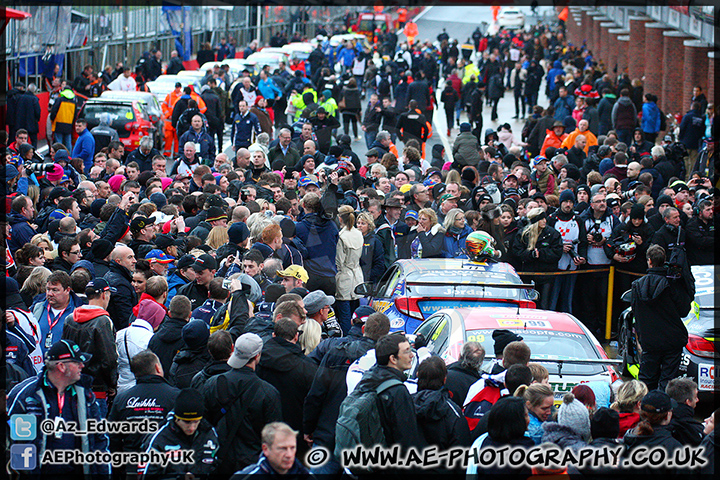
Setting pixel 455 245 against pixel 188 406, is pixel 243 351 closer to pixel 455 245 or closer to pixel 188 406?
pixel 188 406

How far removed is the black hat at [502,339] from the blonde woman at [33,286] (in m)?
4.09

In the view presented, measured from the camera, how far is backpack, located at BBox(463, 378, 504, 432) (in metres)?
6.70

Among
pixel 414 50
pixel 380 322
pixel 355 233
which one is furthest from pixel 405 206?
pixel 414 50

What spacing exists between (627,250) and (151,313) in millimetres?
6450

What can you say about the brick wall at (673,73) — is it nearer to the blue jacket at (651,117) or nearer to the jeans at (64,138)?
the blue jacket at (651,117)

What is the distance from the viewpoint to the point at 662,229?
38.2ft

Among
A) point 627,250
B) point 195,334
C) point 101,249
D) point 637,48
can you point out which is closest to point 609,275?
point 627,250

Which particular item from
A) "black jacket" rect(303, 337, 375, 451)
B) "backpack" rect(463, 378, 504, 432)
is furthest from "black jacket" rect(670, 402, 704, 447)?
"black jacket" rect(303, 337, 375, 451)

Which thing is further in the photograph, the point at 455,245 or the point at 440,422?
the point at 455,245

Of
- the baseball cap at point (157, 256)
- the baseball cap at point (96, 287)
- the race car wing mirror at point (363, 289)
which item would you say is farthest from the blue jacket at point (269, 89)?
the baseball cap at point (96, 287)

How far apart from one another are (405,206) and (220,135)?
1057 centimetres

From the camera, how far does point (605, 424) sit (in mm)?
5957

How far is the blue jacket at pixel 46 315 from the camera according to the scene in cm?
779

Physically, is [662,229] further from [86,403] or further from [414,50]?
[414,50]
